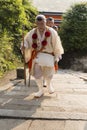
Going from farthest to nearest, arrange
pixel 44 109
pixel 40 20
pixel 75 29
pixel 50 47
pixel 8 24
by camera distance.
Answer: pixel 75 29 < pixel 8 24 < pixel 50 47 < pixel 40 20 < pixel 44 109

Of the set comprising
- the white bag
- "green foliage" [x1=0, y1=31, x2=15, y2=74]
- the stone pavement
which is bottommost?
the stone pavement

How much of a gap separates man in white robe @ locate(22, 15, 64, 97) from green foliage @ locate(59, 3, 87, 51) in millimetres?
13101

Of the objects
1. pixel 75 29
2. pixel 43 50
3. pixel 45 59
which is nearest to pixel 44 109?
pixel 45 59

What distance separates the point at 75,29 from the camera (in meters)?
20.5

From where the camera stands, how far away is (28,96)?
7145 mm

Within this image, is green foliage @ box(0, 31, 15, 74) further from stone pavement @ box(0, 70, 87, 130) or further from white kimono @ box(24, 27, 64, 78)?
white kimono @ box(24, 27, 64, 78)

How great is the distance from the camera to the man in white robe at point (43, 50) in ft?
23.9

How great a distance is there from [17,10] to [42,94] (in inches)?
264

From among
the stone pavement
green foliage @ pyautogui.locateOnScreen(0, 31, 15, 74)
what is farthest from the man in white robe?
green foliage @ pyautogui.locateOnScreen(0, 31, 15, 74)

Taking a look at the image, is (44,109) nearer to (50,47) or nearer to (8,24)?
(50,47)

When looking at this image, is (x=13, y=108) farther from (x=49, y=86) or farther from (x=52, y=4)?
(x=52, y=4)

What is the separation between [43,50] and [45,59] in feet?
0.79

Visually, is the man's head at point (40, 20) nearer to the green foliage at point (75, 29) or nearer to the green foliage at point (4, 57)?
the green foliage at point (4, 57)

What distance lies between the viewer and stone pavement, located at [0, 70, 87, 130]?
522cm
